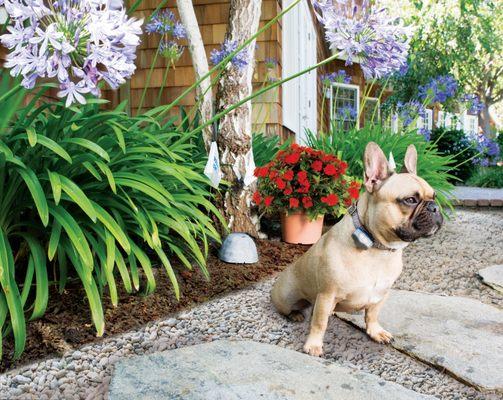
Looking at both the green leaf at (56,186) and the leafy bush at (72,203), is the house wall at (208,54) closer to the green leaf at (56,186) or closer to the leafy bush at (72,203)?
the leafy bush at (72,203)

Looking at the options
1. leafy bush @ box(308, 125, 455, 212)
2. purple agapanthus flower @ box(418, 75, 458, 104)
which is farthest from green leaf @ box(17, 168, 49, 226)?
purple agapanthus flower @ box(418, 75, 458, 104)

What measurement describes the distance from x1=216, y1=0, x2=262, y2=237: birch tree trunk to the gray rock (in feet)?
1.47

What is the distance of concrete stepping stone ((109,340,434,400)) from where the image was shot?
5.63ft

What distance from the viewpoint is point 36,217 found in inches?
95.4

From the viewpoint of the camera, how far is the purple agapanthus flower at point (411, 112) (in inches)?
232

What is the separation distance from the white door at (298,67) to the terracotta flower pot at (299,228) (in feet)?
7.25

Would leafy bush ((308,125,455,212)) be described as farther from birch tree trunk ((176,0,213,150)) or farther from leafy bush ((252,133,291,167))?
birch tree trunk ((176,0,213,150))

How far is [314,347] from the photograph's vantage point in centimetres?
212

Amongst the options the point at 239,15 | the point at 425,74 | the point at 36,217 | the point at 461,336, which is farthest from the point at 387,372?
the point at 425,74

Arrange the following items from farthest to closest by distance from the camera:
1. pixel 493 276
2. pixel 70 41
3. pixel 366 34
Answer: pixel 493 276
pixel 366 34
pixel 70 41

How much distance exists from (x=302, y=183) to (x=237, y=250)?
857mm

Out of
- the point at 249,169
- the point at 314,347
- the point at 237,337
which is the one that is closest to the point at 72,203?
the point at 237,337

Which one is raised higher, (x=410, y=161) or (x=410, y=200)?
(x=410, y=161)

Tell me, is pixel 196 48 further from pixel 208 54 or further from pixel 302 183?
pixel 208 54
